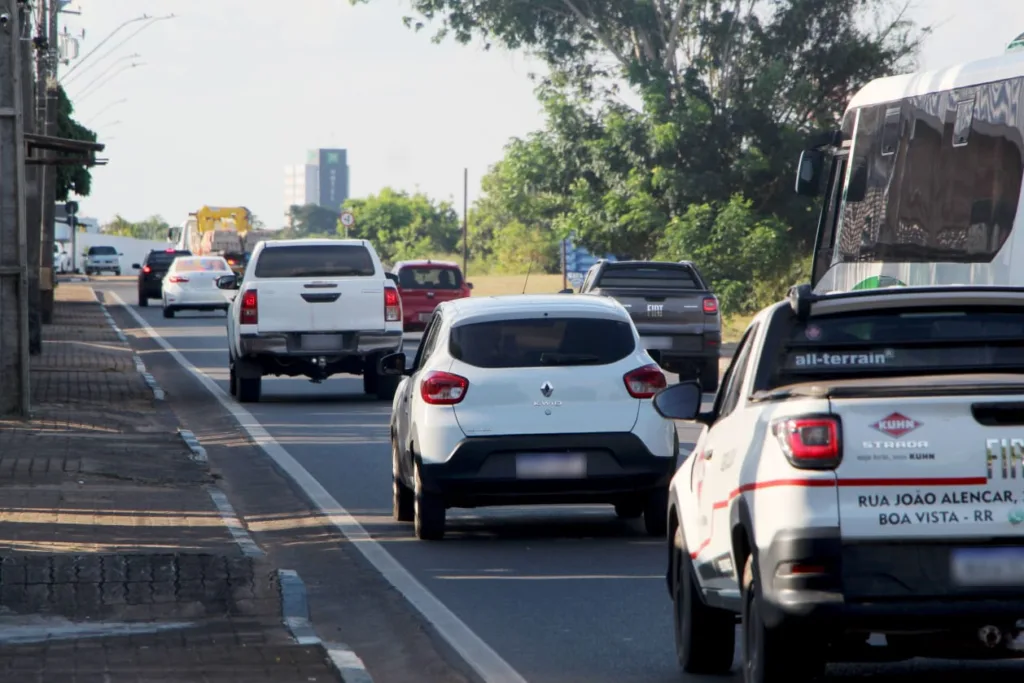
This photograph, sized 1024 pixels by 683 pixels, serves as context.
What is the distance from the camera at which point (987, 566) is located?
254 inches

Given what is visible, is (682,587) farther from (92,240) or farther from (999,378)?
(92,240)

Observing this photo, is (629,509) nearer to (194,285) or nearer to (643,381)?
(643,381)

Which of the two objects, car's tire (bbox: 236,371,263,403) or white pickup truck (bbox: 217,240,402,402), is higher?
white pickup truck (bbox: 217,240,402,402)

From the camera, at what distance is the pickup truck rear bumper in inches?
950

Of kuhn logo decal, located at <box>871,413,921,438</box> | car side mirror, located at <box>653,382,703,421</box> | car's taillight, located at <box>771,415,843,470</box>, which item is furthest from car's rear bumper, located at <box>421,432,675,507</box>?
kuhn logo decal, located at <box>871,413,921,438</box>

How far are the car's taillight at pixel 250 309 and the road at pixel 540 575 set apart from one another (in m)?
5.02

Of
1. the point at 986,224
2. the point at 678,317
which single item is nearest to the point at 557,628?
the point at 986,224

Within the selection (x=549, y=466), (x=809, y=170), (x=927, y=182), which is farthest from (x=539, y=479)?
(x=809, y=170)

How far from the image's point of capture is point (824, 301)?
7.29m

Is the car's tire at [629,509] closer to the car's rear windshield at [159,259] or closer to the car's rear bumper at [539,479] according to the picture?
the car's rear bumper at [539,479]

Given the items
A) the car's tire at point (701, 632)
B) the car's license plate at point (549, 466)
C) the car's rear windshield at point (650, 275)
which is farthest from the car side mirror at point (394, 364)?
the car's rear windshield at point (650, 275)

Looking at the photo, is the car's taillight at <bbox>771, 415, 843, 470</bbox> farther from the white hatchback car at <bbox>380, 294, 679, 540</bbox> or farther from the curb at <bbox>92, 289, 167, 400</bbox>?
→ the curb at <bbox>92, 289, 167, 400</bbox>

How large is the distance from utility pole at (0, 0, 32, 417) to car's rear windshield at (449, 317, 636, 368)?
9.44 m

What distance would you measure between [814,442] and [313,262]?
18855 mm
